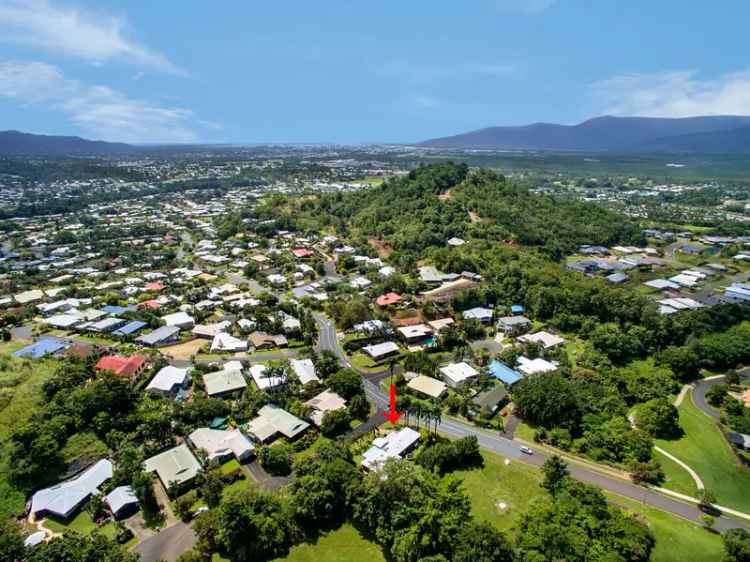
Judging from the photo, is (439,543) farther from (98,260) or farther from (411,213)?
(98,260)

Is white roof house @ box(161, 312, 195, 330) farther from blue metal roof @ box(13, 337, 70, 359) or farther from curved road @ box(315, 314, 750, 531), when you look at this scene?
curved road @ box(315, 314, 750, 531)

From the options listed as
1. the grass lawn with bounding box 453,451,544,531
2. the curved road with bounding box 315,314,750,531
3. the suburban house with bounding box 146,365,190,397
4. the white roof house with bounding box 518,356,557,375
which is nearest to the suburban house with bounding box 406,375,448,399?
the curved road with bounding box 315,314,750,531

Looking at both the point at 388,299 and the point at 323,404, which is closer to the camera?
the point at 323,404

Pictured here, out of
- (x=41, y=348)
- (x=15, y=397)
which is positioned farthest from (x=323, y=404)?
(x=41, y=348)

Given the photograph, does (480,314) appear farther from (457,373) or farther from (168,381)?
(168,381)

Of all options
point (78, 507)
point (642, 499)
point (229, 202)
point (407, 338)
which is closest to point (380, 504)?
point (642, 499)

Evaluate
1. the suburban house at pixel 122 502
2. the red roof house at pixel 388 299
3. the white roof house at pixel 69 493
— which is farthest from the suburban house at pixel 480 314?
the white roof house at pixel 69 493
